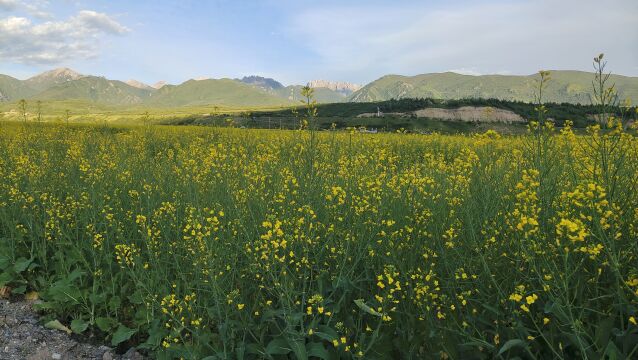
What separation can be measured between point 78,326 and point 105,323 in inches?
13.5

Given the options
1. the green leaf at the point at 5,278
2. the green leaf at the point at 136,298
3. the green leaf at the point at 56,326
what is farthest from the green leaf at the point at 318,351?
the green leaf at the point at 5,278

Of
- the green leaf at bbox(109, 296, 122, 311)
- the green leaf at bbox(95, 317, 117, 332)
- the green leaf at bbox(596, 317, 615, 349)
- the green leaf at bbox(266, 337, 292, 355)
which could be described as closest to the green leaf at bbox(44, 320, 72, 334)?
the green leaf at bbox(95, 317, 117, 332)

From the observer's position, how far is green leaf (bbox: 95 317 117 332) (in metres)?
4.42

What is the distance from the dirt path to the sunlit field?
179 millimetres

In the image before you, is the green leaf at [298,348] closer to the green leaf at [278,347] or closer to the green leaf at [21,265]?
the green leaf at [278,347]

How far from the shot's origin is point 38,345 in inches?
171

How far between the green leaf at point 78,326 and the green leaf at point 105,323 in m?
0.15

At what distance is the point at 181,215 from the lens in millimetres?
5672

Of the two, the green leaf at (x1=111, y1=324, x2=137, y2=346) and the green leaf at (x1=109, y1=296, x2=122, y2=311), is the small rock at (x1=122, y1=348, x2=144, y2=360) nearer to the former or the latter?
the green leaf at (x1=111, y1=324, x2=137, y2=346)

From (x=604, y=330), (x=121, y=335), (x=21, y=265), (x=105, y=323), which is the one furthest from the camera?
(x=21, y=265)

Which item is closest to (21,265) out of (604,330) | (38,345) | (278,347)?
(38,345)

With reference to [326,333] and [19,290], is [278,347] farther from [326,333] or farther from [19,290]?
[19,290]

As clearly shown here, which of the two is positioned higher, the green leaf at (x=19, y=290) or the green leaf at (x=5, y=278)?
the green leaf at (x=5, y=278)

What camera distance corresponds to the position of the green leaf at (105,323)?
4.42 metres
